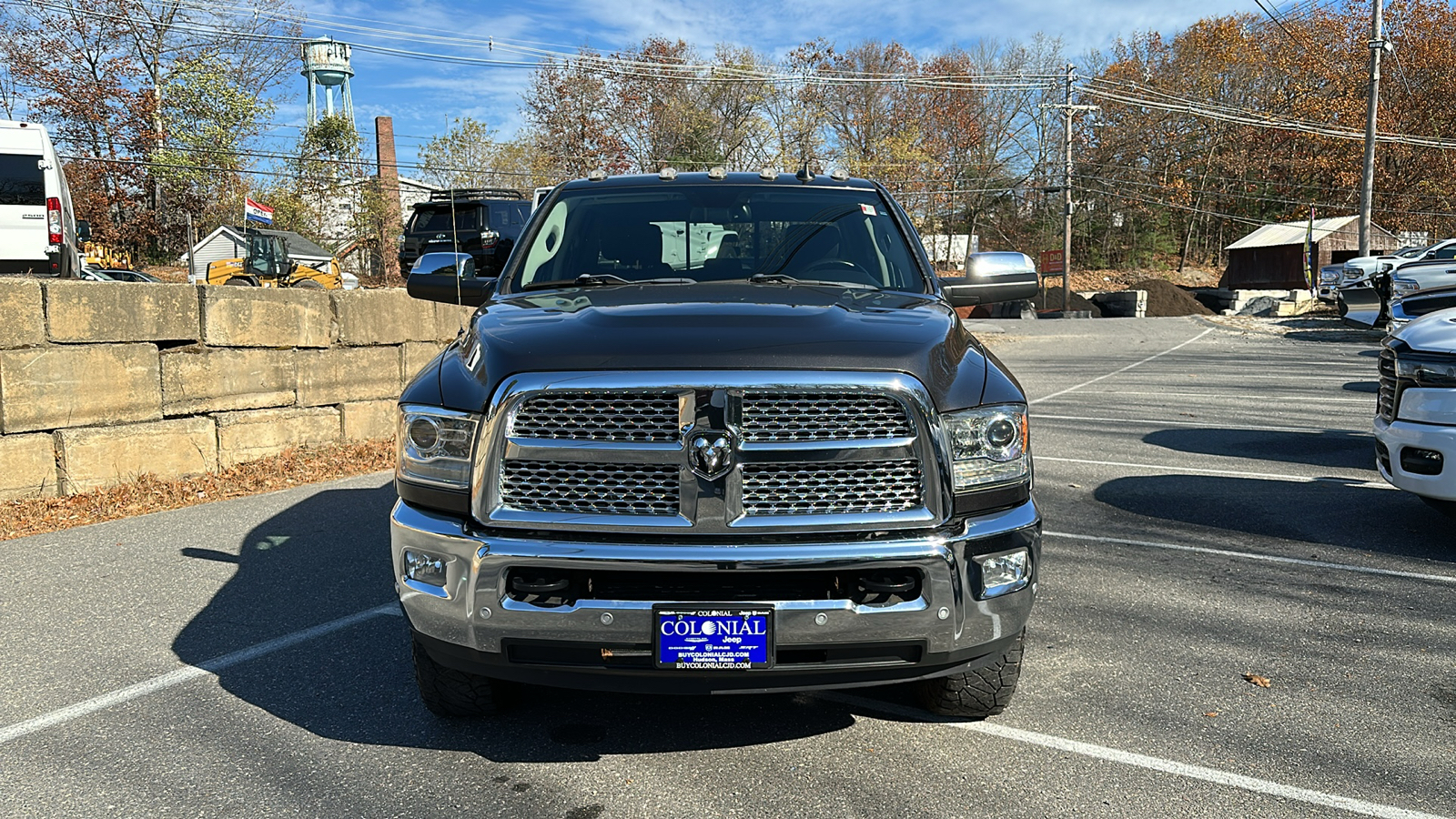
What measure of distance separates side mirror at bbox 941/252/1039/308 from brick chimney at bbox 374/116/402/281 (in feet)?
117

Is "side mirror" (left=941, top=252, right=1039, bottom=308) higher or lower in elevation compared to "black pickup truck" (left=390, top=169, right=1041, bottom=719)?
higher

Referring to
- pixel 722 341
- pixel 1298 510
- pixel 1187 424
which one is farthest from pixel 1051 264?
pixel 722 341

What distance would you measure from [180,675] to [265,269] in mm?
23573

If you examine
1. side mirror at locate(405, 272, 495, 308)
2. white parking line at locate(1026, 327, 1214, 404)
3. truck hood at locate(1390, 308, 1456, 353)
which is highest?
side mirror at locate(405, 272, 495, 308)

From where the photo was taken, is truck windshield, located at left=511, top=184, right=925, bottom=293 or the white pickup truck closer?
truck windshield, located at left=511, top=184, right=925, bottom=293

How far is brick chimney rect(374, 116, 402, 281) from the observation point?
133ft

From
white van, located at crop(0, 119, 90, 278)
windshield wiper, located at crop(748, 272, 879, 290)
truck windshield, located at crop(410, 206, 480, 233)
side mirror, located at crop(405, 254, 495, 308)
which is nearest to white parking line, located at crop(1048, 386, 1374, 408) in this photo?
truck windshield, located at crop(410, 206, 480, 233)

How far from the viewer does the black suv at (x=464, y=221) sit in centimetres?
1844

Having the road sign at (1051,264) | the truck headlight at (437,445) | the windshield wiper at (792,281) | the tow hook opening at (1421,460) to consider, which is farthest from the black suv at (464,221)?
the road sign at (1051,264)

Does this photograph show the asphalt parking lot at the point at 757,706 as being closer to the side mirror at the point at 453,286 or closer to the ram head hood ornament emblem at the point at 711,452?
the ram head hood ornament emblem at the point at 711,452

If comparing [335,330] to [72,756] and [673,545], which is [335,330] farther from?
[673,545]

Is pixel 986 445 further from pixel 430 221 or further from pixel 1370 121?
pixel 1370 121

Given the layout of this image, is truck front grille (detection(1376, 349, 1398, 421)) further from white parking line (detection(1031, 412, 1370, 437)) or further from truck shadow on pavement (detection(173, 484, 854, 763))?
white parking line (detection(1031, 412, 1370, 437))

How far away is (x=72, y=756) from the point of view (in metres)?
3.43
